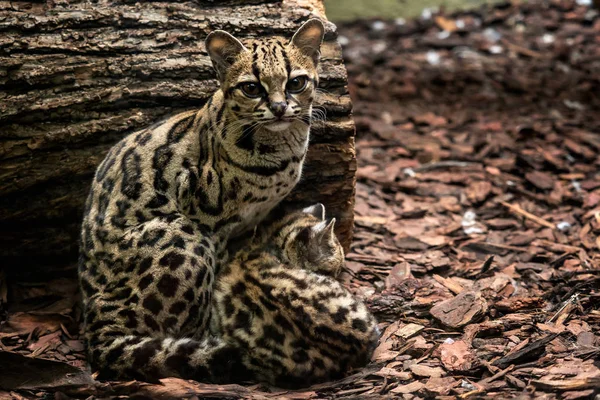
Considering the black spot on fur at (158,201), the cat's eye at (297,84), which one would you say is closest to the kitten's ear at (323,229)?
the cat's eye at (297,84)

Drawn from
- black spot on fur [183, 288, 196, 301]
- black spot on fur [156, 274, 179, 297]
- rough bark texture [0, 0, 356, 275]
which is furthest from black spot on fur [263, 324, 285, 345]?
rough bark texture [0, 0, 356, 275]

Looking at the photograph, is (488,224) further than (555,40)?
No

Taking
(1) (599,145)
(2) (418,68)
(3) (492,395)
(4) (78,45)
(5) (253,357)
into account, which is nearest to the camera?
(3) (492,395)

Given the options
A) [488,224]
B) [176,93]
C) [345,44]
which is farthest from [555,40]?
[176,93]

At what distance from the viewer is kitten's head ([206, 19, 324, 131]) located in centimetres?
522

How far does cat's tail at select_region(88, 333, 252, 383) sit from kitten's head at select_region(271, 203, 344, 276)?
94cm

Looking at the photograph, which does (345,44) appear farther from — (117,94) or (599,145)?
(117,94)

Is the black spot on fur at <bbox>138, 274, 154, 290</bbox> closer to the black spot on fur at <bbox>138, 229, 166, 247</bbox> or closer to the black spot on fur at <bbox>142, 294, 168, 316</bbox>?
the black spot on fur at <bbox>142, 294, 168, 316</bbox>

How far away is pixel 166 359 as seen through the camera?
497 cm

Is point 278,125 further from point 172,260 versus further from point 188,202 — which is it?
point 172,260

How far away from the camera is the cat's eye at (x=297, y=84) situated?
5.32 m

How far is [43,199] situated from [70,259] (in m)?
0.68

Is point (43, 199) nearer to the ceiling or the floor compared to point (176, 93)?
nearer to the floor

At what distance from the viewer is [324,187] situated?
21.1ft
